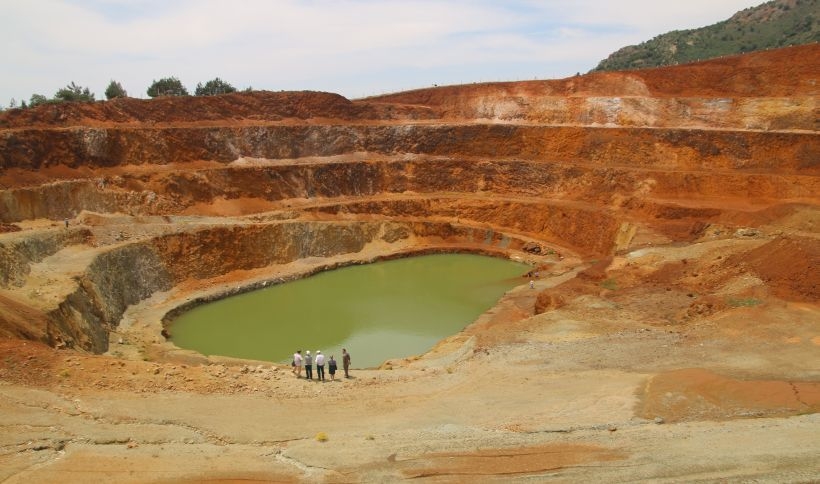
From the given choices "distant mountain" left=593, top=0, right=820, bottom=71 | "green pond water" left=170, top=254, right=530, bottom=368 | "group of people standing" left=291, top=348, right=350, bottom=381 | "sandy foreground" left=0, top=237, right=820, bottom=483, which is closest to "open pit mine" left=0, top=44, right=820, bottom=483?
"sandy foreground" left=0, top=237, right=820, bottom=483

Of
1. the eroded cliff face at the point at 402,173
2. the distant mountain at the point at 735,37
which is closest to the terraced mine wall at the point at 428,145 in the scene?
the eroded cliff face at the point at 402,173

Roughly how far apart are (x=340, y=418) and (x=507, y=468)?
170 inches

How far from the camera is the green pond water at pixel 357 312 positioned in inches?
926

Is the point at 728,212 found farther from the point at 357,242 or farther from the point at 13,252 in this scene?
the point at 13,252

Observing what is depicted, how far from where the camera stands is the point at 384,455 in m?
10.9

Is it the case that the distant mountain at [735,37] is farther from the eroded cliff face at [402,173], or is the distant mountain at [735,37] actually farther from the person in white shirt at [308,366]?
the person in white shirt at [308,366]

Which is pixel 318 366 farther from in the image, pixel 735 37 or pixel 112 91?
pixel 735 37

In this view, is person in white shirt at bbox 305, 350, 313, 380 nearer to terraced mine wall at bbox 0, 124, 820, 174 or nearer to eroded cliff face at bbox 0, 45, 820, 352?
eroded cliff face at bbox 0, 45, 820, 352

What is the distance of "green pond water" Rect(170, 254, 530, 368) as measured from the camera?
77.2ft

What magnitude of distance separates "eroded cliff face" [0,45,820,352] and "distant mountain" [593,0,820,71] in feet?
109

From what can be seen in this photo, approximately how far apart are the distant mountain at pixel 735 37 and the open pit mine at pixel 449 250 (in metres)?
33.2

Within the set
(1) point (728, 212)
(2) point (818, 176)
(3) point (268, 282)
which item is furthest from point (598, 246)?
(3) point (268, 282)

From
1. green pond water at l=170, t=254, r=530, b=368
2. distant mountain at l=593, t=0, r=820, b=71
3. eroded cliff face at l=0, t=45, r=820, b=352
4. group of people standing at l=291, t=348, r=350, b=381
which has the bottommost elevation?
green pond water at l=170, t=254, r=530, b=368

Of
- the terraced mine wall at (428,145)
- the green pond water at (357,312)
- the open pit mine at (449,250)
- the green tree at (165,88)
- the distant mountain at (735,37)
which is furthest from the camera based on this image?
the distant mountain at (735,37)
